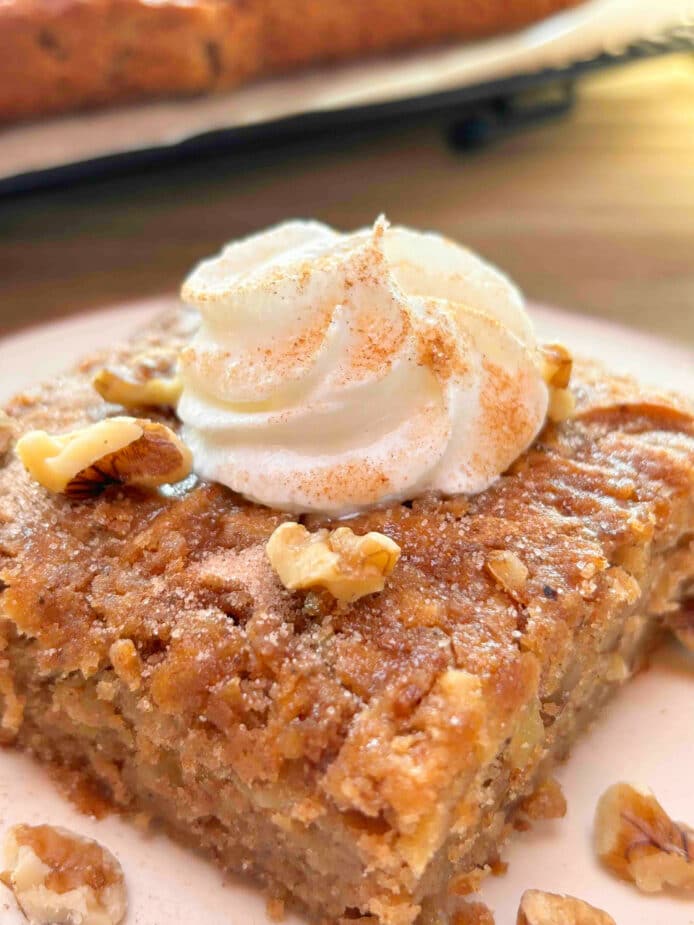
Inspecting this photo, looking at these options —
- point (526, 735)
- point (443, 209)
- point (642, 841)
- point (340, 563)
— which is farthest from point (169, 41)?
point (642, 841)

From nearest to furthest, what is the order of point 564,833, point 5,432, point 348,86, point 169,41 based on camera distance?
point 564,833 → point 5,432 → point 169,41 → point 348,86

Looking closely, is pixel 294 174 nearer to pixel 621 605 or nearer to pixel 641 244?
pixel 641 244

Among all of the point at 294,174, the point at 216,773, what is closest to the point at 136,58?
the point at 294,174

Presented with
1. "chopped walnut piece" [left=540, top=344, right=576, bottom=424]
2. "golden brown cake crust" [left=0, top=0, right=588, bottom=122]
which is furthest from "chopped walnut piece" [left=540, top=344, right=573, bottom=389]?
"golden brown cake crust" [left=0, top=0, right=588, bottom=122]

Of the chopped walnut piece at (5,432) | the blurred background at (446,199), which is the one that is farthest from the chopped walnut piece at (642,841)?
the blurred background at (446,199)

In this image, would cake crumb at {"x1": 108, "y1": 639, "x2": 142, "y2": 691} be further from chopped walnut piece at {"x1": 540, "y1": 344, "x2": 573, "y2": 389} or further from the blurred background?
the blurred background

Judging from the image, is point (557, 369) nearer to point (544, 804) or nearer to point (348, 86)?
point (544, 804)
